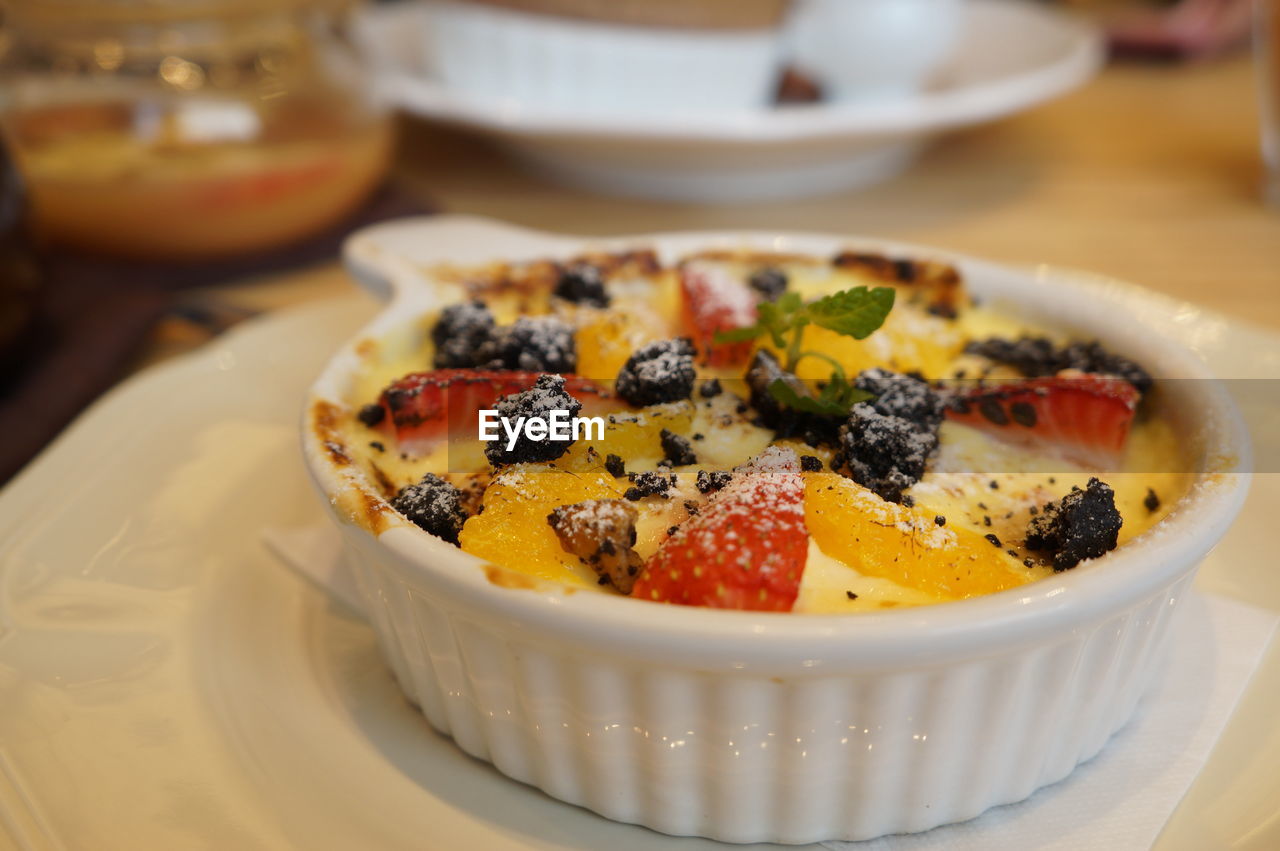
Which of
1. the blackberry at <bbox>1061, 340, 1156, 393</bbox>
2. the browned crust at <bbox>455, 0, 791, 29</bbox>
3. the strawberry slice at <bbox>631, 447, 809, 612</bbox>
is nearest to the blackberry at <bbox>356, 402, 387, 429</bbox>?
the strawberry slice at <bbox>631, 447, 809, 612</bbox>

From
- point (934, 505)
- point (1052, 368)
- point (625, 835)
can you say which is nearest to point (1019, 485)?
point (934, 505)

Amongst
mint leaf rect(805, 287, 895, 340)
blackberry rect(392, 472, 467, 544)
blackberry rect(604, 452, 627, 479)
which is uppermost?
mint leaf rect(805, 287, 895, 340)

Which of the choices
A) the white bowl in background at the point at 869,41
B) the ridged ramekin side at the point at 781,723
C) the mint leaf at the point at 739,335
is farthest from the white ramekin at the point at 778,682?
the white bowl in background at the point at 869,41

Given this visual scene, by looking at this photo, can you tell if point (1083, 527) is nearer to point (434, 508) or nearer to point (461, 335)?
point (434, 508)

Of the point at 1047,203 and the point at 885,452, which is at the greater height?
the point at 885,452

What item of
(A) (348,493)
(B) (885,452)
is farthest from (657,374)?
(A) (348,493)

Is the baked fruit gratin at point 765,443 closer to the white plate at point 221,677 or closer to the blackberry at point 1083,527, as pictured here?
the blackberry at point 1083,527

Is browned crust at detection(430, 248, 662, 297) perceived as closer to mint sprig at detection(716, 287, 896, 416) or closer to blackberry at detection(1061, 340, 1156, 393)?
mint sprig at detection(716, 287, 896, 416)
